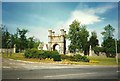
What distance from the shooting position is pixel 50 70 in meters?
11.3

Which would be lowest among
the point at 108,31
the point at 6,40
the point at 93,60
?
the point at 93,60

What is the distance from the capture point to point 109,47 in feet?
40.6

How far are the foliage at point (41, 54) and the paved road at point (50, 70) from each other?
418 mm

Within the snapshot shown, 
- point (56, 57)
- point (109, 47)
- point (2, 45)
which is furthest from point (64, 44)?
point (2, 45)

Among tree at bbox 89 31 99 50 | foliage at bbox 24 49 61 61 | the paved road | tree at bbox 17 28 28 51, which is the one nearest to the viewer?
the paved road

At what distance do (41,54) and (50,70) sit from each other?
1.34 meters

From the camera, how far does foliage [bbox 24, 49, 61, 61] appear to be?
11.8 metres

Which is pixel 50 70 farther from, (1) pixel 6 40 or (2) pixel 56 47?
(1) pixel 6 40

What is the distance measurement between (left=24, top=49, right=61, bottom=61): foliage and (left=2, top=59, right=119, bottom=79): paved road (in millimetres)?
418

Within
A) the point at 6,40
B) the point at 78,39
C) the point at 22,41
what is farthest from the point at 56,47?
the point at 6,40

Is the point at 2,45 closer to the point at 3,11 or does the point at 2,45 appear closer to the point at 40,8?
the point at 3,11

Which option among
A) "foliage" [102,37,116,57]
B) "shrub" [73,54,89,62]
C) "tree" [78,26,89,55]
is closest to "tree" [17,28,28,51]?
"shrub" [73,54,89,62]

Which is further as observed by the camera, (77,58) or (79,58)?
(77,58)

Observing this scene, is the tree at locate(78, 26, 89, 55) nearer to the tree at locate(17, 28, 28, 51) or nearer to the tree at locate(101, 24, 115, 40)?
the tree at locate(101, 24, 115, 40)
